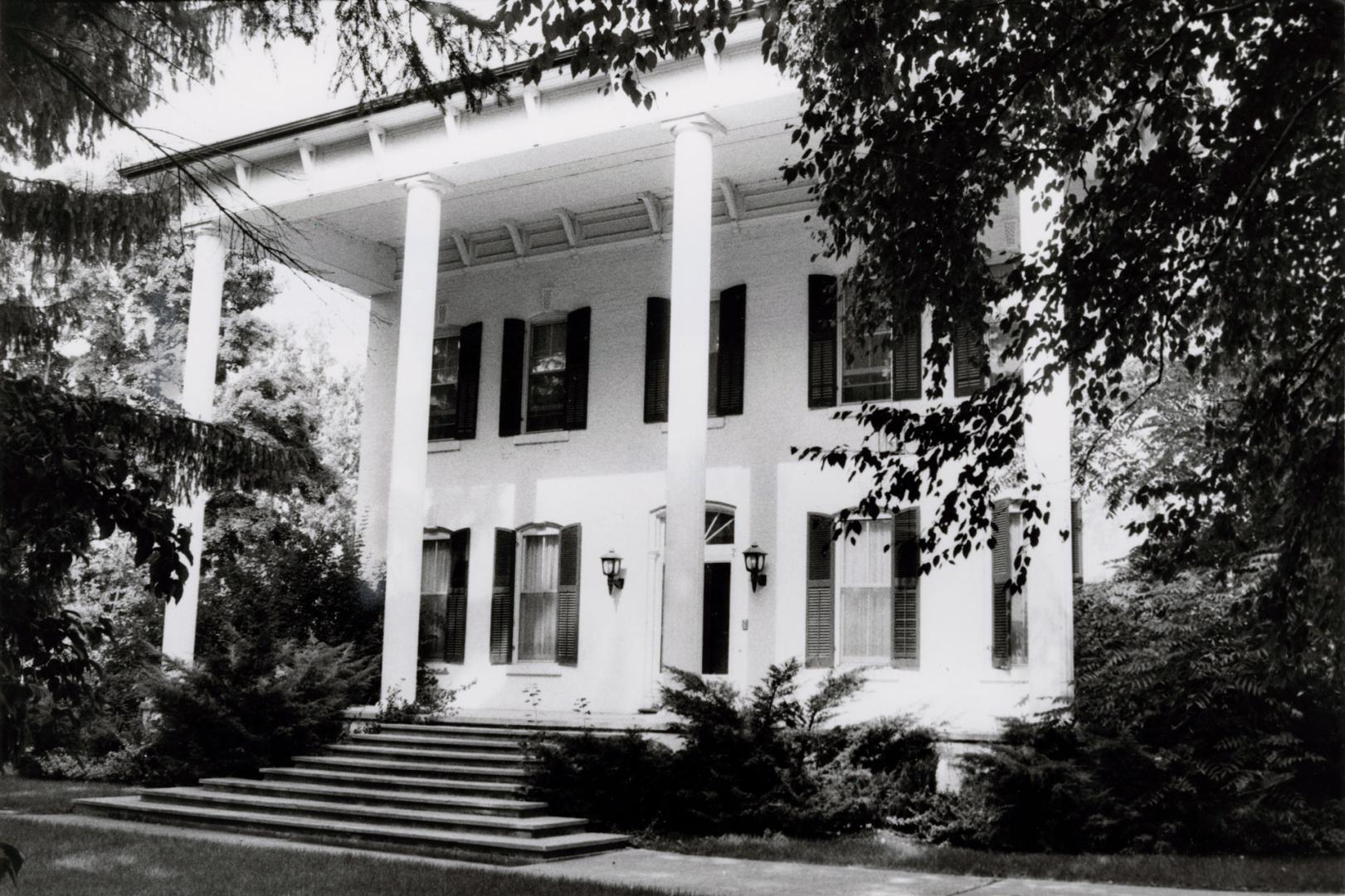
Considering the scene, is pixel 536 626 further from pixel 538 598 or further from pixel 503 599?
pixel 503 599

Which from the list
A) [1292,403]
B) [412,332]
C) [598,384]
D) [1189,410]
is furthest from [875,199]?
[598,384]

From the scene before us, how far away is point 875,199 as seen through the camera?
669 cm

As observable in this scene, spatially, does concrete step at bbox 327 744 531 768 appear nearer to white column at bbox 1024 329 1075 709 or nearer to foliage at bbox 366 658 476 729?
foliage at bbox 366 658 476 729

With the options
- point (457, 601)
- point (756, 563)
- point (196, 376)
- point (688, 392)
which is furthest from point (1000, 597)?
point (196, 376)

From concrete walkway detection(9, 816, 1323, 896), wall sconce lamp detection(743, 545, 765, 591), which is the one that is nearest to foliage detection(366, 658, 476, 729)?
wall sconce lamp detection(743, 545, 765, 591)

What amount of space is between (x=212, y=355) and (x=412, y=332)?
2943 mm

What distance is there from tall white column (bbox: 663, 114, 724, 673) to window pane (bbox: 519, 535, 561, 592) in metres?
4.13

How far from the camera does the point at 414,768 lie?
12602mm

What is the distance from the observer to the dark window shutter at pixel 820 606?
1505 cm

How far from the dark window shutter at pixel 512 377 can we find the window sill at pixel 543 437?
165 mm

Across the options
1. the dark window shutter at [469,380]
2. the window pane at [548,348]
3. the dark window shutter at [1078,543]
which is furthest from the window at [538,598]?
the dark window shutter at [1078,543]

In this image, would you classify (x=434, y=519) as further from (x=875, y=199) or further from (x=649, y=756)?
(x=875, y=199)

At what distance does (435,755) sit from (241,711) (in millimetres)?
2224

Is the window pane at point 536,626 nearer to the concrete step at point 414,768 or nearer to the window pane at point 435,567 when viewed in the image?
the window pane at point 435,567
